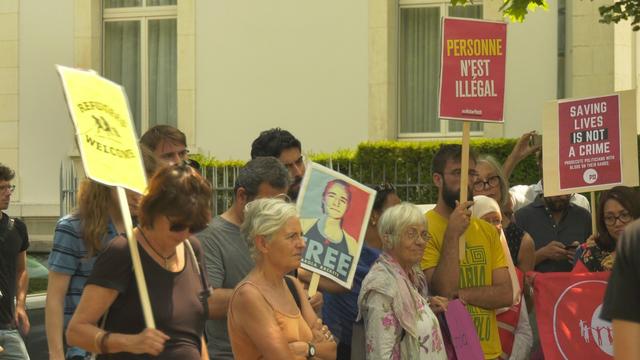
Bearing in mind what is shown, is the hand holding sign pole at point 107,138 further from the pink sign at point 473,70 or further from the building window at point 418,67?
the building window at point 418,67

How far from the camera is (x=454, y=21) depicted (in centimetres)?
836

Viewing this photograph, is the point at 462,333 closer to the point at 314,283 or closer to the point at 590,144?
the point at 314,283

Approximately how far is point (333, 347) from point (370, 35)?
1204cm

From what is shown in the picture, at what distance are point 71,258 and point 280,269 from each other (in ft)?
2.96

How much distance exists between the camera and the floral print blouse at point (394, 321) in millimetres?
6832

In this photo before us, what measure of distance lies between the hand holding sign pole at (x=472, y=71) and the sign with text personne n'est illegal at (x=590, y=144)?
0.72m

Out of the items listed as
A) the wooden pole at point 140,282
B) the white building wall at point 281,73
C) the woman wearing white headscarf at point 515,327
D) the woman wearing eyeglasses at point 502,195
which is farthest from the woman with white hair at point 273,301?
the white building wall at point 281,73

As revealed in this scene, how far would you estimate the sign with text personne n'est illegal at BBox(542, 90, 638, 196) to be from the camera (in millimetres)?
8852

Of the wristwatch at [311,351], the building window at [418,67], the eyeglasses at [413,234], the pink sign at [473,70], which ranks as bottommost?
the wristwatch at [311,351]

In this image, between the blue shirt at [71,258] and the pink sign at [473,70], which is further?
the pink sign at [473,70]

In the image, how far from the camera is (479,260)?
777 cm

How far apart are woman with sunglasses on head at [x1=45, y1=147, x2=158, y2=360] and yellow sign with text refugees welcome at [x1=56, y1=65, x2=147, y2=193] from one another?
0.55 metres

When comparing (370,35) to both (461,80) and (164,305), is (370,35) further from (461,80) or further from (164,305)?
(164,305)

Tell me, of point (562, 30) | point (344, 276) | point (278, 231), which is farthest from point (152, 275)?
point (562, 30)
